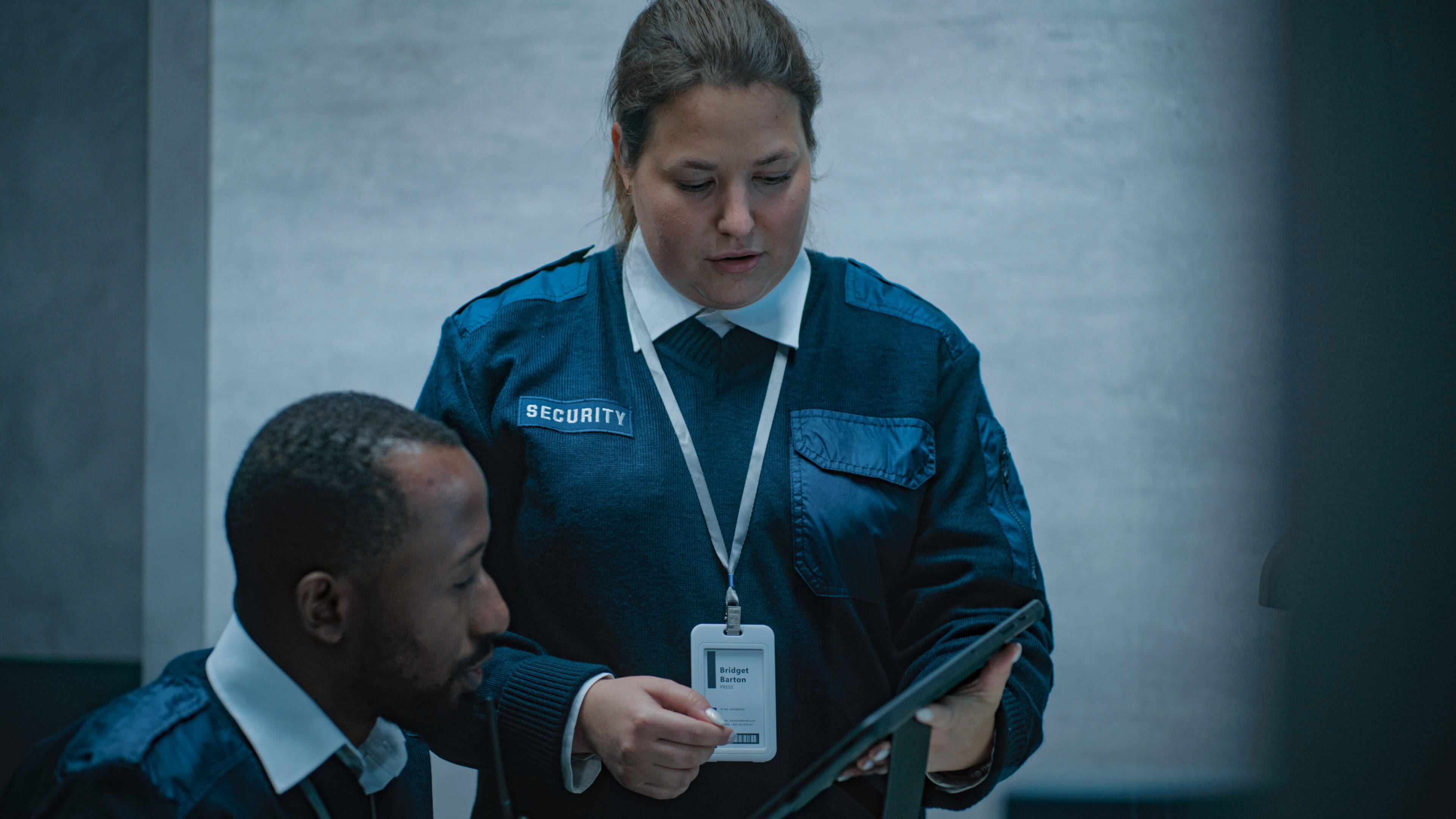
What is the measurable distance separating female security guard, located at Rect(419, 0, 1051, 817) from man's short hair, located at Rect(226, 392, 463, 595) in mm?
273

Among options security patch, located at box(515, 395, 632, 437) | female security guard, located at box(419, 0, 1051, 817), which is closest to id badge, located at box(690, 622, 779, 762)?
female security guard, located at box(419, 0, 1051, 817)

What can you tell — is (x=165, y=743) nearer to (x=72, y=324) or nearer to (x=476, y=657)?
(x=476, y=657)

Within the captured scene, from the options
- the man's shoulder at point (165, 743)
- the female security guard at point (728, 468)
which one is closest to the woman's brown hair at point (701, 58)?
the female security guard at point (728, 468)

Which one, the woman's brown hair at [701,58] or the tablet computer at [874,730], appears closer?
the tablet computer at [874,730]

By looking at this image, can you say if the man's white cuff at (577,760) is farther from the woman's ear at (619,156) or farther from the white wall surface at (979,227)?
the white wall surface at (979,227)

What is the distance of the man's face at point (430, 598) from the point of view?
851mm

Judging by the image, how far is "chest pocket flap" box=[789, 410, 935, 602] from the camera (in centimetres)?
114

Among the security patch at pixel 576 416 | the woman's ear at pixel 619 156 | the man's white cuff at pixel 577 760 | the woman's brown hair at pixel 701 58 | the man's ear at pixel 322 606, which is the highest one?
the woman's brown hair at pixel 701 58

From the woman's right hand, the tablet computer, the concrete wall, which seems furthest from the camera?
the concrete wall

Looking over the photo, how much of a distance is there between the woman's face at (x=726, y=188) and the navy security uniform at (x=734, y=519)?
4.5 inches

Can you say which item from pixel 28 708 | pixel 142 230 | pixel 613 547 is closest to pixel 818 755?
pixel 613 547

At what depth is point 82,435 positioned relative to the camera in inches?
74.9

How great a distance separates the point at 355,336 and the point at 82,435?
1.68ft

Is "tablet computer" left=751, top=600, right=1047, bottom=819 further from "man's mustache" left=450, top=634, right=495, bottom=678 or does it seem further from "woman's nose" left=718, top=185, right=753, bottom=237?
"woman's nose" left=718, top=185, right=753, bottom=237
